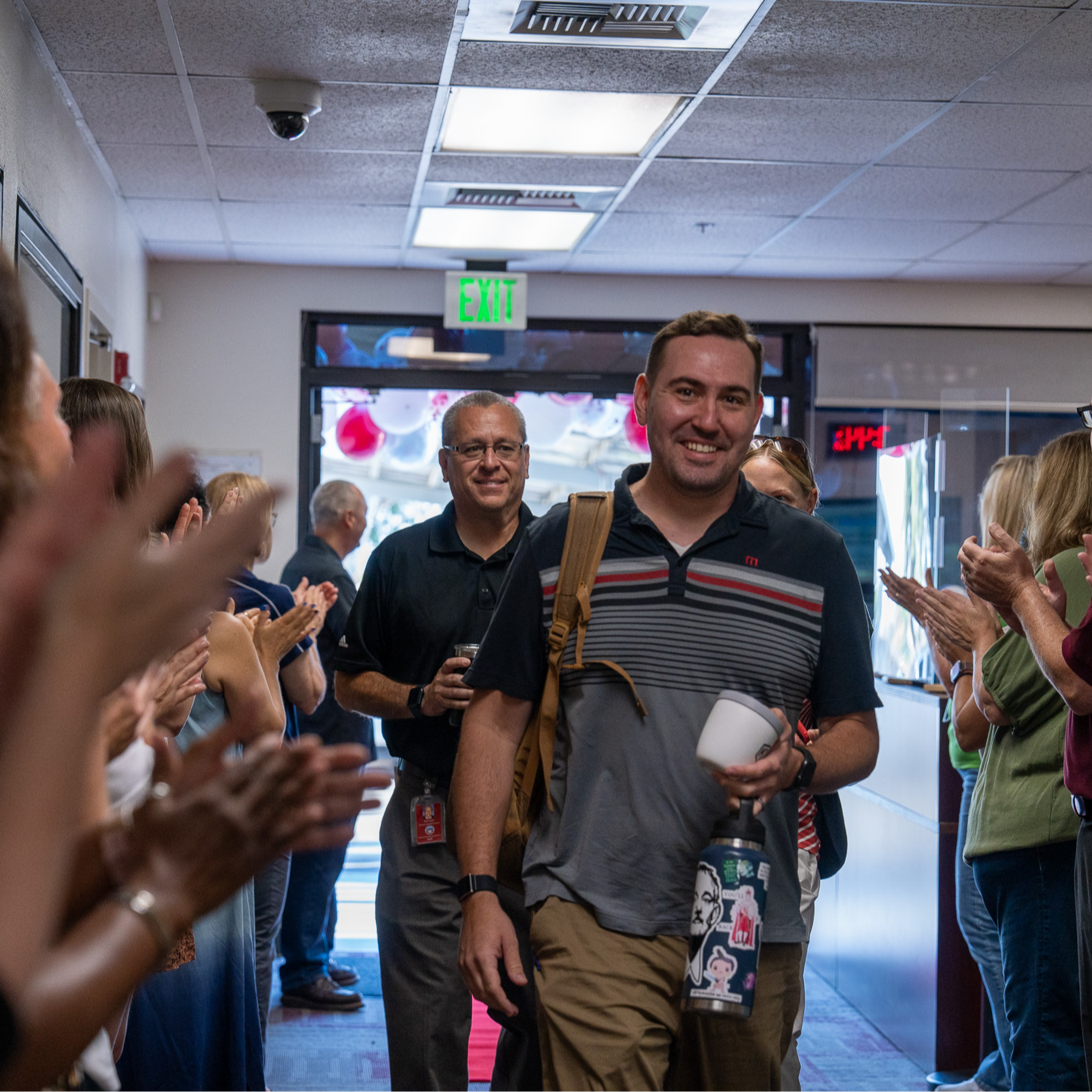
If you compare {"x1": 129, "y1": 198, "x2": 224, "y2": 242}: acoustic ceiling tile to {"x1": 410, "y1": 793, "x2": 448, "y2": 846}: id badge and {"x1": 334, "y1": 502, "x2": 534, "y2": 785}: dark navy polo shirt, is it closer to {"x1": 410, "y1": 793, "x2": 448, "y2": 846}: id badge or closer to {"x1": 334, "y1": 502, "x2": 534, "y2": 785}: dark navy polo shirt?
{"x1": 334, "y1": 502, "x2": 534, "y2": 785}: dark navy polo shirt

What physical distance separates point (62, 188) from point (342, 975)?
2.84 metres

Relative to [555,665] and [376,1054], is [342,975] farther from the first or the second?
[555,665]

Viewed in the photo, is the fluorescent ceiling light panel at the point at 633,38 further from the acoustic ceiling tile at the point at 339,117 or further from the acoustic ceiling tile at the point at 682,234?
the acoustic ceiling tile at the point at 682,234

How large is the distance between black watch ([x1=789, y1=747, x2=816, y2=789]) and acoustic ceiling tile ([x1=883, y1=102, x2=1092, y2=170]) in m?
2.98

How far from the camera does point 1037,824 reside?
2.67 metres

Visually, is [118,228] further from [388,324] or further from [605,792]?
[605,792]

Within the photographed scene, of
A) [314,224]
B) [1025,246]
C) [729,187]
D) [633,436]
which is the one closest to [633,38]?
[729,187]

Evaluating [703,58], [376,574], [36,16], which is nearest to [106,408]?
[376,574]

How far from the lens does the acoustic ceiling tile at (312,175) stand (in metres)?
4.67

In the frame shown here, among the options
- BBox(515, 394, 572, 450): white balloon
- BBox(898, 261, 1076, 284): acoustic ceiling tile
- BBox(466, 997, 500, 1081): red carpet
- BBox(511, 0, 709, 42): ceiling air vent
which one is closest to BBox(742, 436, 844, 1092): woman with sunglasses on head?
BBox(466, 997, 500, 1081): red carpet

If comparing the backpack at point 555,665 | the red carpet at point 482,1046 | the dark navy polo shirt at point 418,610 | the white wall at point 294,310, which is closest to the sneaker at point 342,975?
the red carpet at point 482,1046

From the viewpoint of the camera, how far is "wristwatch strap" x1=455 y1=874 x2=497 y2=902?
6.29ft

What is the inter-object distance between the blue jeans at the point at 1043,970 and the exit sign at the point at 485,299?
13.9 ft

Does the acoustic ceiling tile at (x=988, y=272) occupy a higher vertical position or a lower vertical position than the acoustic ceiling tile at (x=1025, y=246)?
higher
